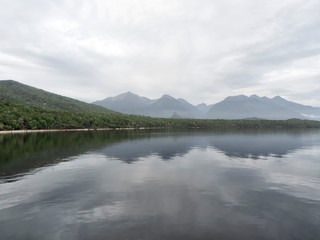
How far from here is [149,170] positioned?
1593 inches

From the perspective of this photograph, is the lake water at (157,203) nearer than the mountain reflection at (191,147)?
Yes

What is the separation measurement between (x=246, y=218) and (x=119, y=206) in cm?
1345

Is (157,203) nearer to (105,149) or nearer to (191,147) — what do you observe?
(105,149)

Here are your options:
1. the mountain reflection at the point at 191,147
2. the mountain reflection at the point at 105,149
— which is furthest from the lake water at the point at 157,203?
the mountain reflection at the point at 191,147

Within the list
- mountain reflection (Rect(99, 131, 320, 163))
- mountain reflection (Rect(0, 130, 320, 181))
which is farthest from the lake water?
mountain reflection (Rect(99, 131, 320, 163))

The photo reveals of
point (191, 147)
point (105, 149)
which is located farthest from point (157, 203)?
point (191, 147)

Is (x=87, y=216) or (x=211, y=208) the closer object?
(x=87, y=216)

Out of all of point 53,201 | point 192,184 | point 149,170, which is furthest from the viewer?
point 149,170

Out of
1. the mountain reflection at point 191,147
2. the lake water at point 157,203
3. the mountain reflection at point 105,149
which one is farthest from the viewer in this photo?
the mountain reflection at point 191,147

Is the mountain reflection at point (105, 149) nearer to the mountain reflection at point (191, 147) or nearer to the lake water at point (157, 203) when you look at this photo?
the mountain reflection at point (191, 147)

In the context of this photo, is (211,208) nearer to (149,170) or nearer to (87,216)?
(87,216)

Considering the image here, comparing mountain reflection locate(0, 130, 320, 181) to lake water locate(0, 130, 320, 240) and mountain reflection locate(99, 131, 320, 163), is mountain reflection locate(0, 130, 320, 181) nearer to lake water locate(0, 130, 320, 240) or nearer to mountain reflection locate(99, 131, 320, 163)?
mountain reflection locate(99, 131, 320, 163)

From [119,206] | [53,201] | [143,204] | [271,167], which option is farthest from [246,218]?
[271,167]

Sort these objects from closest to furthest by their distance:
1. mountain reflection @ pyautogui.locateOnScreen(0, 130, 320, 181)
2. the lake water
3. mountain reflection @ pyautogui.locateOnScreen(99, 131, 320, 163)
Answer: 1. the lake water
2. mountain reflection @ pyautogui.locateOnScreen(0, 130, 320, 181)
3. mountain reflection @ pyautogui.locateOnScreen(99, 131, 320, 163)
